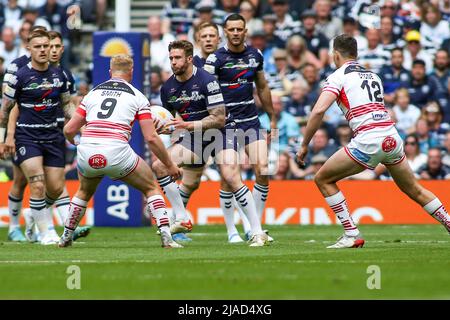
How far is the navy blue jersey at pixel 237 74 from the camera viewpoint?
52.0 ft

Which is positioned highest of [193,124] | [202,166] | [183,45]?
[183,45]

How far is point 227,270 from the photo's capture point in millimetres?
11070

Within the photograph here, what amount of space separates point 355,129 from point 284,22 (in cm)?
1260

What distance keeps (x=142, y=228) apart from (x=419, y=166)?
18.6 feet

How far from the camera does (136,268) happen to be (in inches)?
444

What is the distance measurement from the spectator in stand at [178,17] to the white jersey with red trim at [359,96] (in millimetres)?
13328

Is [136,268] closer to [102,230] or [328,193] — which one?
[328,193]

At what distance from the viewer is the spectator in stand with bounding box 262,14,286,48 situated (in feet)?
84.0

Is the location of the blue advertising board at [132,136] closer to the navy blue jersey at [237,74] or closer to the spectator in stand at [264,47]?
the spectator in stand at [264,47]

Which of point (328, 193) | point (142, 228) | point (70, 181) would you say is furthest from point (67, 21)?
point (328, 193)

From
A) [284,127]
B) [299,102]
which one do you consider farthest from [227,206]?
[299,102]

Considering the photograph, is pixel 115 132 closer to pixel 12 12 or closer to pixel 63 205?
pixel 63 205

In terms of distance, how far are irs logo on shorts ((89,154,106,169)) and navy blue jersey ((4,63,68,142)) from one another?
9.24ft

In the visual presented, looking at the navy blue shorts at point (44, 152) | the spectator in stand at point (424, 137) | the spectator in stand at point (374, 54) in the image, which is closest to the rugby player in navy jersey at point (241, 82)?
the navy blue shorts at point (44, 152)
